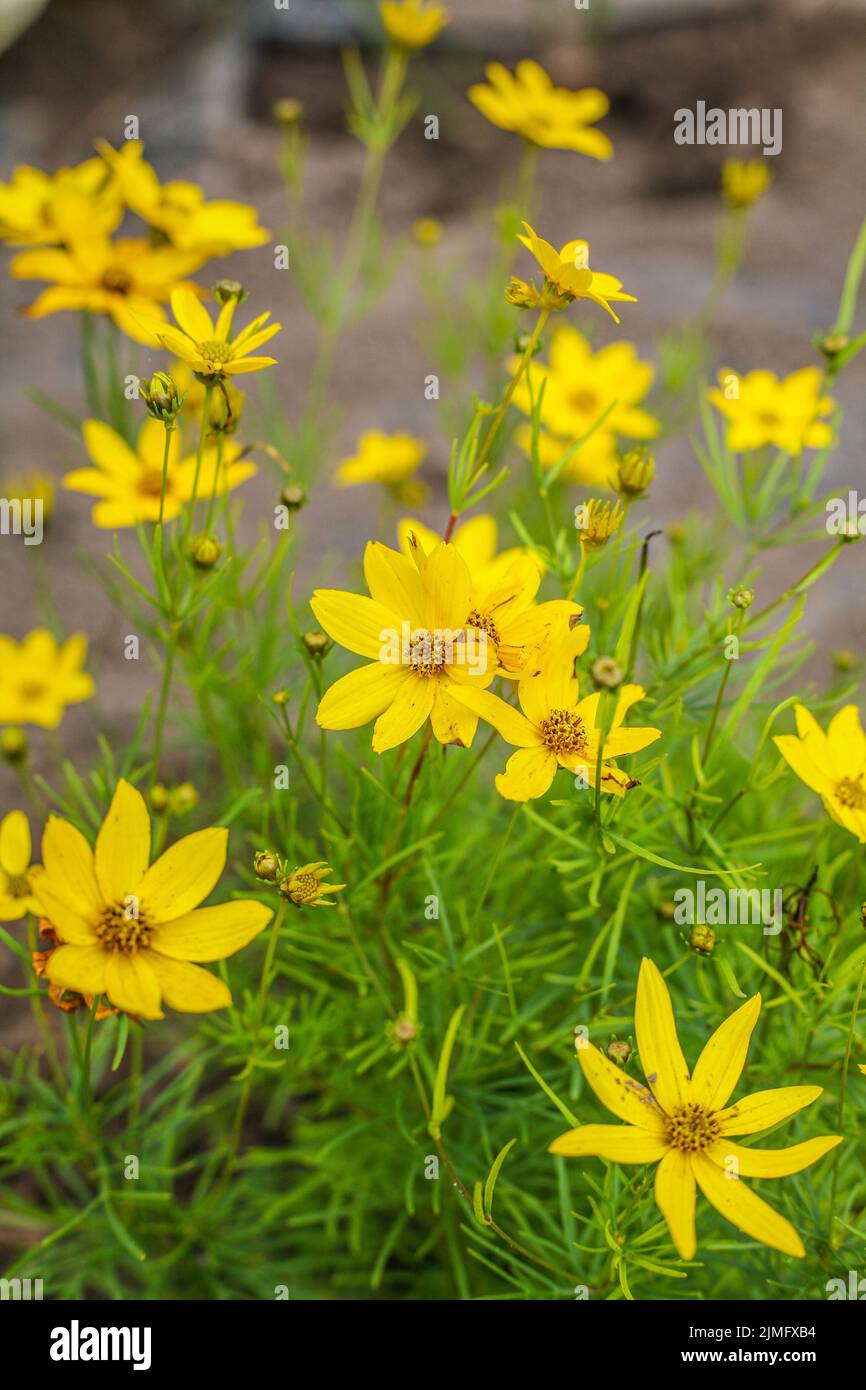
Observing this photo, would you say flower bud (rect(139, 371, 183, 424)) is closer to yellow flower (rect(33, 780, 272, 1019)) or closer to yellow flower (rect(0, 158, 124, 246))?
yellow flower (rect(33, 780, 272, 1019))

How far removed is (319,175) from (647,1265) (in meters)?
2.02

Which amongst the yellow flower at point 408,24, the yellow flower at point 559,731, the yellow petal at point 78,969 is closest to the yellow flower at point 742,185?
the yellow flower at point 408,24

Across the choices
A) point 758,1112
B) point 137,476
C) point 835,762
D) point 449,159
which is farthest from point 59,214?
point 449,159

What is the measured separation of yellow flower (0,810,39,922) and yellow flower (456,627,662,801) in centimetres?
29

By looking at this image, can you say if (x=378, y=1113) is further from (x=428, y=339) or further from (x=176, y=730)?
(x=428, y=339)

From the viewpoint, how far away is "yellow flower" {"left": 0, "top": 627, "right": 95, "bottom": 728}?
3.68 feet

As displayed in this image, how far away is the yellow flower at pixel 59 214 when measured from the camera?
922mm

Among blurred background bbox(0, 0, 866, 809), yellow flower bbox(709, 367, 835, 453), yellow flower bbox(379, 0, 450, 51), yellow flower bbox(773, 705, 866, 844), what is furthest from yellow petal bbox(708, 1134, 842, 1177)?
blurred background bbox(0, 0, 866, 809)

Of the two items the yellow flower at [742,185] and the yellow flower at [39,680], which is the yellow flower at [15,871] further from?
the yellow flower at [742,185]

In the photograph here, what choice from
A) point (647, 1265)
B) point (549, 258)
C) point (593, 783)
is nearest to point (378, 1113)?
point (647, 1265)

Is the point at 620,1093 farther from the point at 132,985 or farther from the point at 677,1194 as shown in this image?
the point at 132,985

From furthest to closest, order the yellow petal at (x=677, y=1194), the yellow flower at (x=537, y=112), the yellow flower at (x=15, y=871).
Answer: the yellow flower at (x=537, y=112)
the yellow flower at (x=15, y=871)
the yellow petal at (x=677, y=1194)

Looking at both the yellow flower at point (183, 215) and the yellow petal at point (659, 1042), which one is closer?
the yellow petal at point (659, 1042)

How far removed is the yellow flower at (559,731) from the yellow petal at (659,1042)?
0.34 feet
